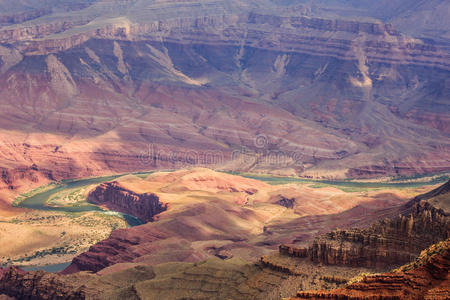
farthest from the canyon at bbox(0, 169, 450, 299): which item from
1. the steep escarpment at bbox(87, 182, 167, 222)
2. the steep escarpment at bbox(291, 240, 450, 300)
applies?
the steep escarpment at bbox(87, 182, 167, 222)

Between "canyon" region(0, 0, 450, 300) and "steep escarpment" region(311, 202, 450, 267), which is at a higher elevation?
"steep escarpment" region(311, 202, 450, 267)

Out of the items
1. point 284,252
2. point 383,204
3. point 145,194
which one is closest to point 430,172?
point 383,204

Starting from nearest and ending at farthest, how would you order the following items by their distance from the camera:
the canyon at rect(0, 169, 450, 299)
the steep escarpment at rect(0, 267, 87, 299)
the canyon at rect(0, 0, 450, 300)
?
1. the canyon at rect(0, 169, 450, 299)
2. the canyon at rect(0, 0, 450, 300)
3. the steep escarpment at rect(0, 267, 87, 299)

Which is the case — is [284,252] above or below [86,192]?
above

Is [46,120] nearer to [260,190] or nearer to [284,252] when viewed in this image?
[260,190]

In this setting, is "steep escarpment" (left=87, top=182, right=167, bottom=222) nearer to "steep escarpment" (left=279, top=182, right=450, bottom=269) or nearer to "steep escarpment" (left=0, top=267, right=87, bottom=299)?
"steep escarpment" (left=0, top=267, right=87, bottom=299)

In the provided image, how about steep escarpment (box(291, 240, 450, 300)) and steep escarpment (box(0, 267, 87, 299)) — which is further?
steep escarpment (box(0, 267, 87, 299))

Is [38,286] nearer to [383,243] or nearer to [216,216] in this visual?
A: [383,243]

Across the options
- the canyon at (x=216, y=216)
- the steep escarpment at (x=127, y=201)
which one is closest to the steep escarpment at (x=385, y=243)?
the canyon at (x=216, y=216)
